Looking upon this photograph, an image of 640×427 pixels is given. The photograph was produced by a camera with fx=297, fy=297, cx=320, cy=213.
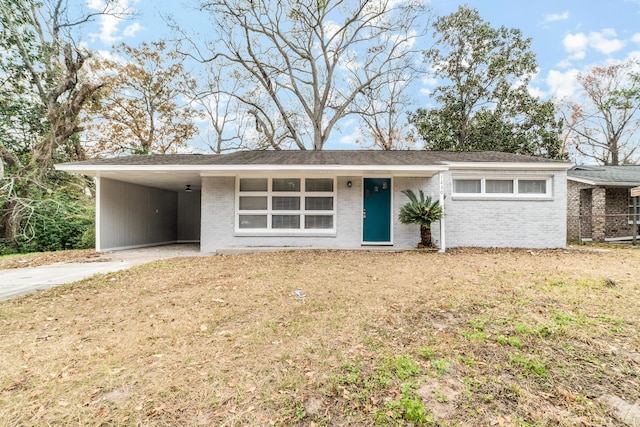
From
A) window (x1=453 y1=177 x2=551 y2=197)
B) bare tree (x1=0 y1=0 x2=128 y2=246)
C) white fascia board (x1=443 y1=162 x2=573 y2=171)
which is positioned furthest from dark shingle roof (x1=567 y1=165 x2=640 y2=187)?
bare tree (x1=0 y1=0 x2=128 y2=246)

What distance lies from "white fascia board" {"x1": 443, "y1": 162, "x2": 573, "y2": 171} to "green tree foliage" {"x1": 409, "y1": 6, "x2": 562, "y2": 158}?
8310mm

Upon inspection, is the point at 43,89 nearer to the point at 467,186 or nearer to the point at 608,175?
the point at 467,186

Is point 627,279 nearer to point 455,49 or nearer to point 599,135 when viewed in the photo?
point 455,49

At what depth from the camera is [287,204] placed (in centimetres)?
887

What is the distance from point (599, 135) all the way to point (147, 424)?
31.8m

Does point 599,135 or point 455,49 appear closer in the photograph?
point 455,49

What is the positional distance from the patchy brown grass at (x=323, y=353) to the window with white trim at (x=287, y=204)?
4054mm

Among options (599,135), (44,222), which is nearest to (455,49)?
(599,135)

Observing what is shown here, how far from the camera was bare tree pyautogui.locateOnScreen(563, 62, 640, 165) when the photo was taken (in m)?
20.1

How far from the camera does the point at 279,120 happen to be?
20047mm

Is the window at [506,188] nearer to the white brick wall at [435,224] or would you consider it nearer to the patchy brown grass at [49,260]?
the white brick wall at [435,224]

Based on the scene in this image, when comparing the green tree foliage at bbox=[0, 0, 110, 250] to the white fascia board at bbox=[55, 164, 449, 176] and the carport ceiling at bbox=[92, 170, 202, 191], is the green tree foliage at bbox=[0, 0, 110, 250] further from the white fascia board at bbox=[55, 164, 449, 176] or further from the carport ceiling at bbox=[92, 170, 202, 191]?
the white fascia board at bbox=[55, 164, 449, 176]

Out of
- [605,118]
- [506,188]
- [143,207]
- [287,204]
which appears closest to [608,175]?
[506,188]

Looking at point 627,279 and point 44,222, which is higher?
point 44,222
